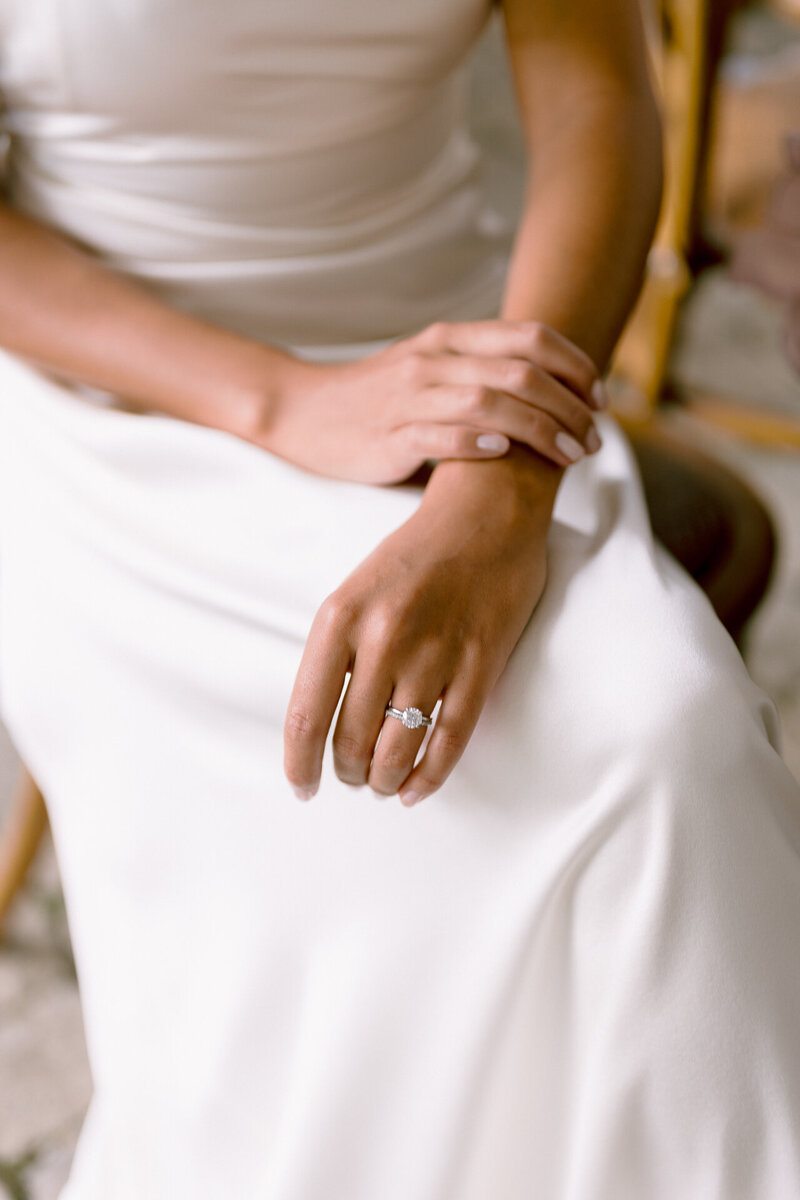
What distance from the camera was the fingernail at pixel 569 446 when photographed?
1.99ft

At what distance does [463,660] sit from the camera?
0.51 metres

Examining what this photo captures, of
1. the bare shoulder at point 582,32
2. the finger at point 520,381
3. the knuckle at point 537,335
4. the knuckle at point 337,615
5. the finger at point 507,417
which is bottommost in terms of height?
the knuckle at point 337,615

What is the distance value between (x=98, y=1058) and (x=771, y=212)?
2.40ft

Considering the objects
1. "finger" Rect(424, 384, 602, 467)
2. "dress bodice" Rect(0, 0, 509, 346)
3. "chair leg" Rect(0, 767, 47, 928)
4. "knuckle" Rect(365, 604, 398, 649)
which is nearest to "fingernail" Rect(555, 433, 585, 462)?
"finger" Rect(424, 384, 602, 467)

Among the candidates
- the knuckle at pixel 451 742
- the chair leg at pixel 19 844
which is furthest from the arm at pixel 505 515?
the chair leg at pixel 19 844

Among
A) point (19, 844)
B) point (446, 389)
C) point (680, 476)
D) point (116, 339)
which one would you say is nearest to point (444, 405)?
point (446, 389)

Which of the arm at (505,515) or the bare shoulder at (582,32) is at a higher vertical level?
the bare shoulder at (582,32)

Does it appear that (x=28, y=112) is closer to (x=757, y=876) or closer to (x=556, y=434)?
(x=556, y=434)

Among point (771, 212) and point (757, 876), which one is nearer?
point (757, 876)

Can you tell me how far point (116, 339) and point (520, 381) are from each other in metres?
0.27

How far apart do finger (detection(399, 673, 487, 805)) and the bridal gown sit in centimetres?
2

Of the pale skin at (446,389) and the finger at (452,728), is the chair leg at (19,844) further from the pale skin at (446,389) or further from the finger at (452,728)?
the finger at (452,728)

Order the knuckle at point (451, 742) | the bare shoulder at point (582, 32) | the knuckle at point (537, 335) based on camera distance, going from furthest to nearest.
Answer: the bare shoulder at point (582, 32) → the knuckle at point (537, 335) → the knuckle at point (451, 742)

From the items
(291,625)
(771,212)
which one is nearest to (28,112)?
(291,625)
